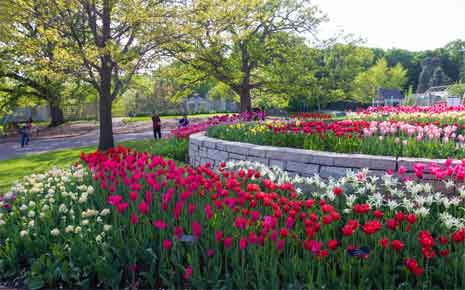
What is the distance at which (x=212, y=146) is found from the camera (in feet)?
26.2

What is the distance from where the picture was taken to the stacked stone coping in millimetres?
4977

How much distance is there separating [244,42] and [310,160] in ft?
52.2

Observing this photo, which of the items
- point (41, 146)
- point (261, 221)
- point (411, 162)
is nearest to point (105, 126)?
point (41, 146)

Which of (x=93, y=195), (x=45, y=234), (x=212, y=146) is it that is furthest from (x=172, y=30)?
(x=45, y=234)

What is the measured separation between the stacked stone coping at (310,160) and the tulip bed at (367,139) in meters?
0.49

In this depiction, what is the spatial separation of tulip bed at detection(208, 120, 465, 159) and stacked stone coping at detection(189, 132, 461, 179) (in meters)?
0.49

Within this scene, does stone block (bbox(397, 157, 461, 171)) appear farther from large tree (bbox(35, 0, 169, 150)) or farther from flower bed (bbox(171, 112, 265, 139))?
large tree (bbox(35, 0, 169, 150))

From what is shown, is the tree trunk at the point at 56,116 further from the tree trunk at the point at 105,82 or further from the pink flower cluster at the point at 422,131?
the pink flower cluster at the point at 422,131

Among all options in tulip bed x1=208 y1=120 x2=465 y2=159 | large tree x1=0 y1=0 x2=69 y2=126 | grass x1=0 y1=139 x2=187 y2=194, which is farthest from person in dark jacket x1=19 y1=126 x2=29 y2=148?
tulip bed x1=208 y1=120 x2=465 y2=159

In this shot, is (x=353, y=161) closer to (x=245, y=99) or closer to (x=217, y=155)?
(x=217, y=155)

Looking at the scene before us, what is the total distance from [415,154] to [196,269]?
4095 mm

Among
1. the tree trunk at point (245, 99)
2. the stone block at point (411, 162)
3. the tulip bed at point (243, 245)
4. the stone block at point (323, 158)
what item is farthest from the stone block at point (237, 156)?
the tree trunk at point (245, 99)

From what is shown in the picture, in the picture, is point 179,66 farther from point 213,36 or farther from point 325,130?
point 325,130

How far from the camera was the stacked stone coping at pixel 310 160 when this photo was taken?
16.3 ft
